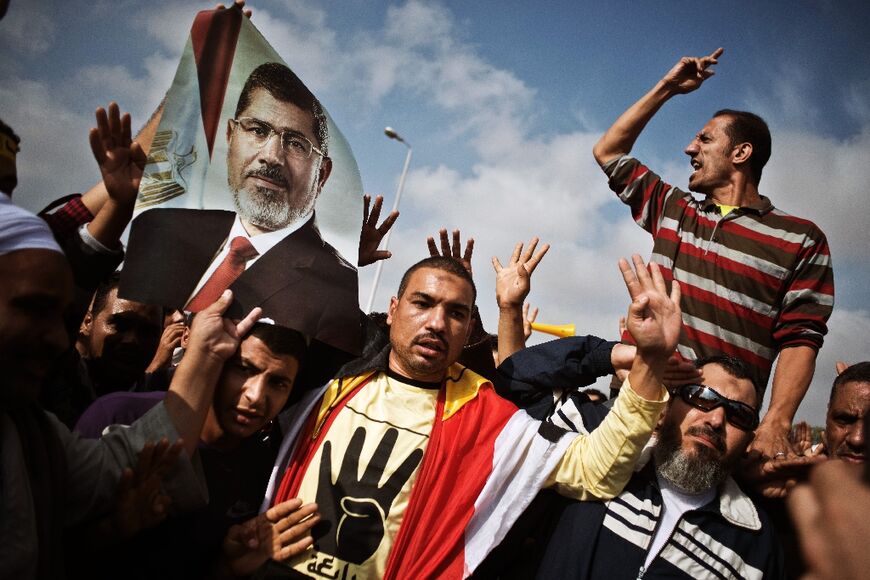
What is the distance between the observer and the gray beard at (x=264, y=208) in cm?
271

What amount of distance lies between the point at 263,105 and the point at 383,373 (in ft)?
5.04

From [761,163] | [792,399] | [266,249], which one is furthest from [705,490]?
[266,249]

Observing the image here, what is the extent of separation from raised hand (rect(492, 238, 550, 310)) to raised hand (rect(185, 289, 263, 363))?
186 cm

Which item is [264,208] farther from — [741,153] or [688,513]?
[741,153]

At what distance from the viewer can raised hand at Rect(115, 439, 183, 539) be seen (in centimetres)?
185

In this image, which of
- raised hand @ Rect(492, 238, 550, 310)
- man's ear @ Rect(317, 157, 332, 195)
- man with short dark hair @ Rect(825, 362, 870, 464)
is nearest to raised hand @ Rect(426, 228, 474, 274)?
raised hand @ Rect(492, 238, 550, 310)

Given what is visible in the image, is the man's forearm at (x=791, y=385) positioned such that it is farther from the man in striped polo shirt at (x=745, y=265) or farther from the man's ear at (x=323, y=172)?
the man's ear at (x=323, y=172)

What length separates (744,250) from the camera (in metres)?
3.16

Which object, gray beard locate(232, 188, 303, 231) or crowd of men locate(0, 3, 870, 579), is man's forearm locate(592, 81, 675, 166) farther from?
gray beard locate(232, 188, 303, 231)

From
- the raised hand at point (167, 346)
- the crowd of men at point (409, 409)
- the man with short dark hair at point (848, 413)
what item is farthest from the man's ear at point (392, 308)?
the man with short dark hair at point (848, 413)

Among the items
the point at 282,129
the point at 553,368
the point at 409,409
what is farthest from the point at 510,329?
the point at 282,129

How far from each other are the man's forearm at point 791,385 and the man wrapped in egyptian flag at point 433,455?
85cm

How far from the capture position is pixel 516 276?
3.89 metres

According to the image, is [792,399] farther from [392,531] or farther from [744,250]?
[392,531]
